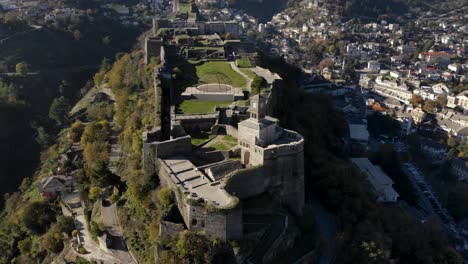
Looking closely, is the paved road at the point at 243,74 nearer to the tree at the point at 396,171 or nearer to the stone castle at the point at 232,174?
the stone castle at the point at 232,174

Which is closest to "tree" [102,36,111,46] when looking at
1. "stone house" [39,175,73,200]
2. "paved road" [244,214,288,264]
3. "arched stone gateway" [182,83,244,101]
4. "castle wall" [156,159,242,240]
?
"stone house" [39,175,73,200]

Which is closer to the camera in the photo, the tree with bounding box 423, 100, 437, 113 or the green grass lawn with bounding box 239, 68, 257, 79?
the green grass lawn with bounding box 239, 68, 257, 79

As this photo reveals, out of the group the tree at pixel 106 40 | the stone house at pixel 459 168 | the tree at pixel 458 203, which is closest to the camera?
the tree at pixel 458 203

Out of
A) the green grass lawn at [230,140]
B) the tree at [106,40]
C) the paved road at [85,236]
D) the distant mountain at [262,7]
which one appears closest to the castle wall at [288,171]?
the green grass lawn at [230,140]

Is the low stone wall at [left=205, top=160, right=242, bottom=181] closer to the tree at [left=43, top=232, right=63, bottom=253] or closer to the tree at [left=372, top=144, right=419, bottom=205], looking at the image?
the tree at [left=43, top=232, right=63, bottom=253]

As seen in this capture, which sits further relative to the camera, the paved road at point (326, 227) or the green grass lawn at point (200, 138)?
the green grass lawn at point (200, 138)

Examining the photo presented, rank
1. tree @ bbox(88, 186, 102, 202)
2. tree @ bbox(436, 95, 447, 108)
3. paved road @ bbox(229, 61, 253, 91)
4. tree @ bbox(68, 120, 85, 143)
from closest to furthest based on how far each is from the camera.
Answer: tree @ bbox(88, 186, 102, 202)
paved road @ bbox(229, 61, 253, 91)
tree @ bbox(68, 120, 85, 143)
tree @ bbox(436, 95, 447, 108)
